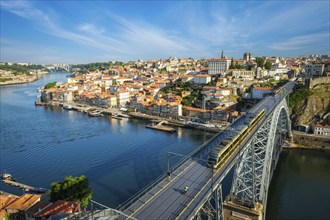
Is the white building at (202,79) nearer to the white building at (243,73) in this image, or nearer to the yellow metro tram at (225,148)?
the white building at (243,73)

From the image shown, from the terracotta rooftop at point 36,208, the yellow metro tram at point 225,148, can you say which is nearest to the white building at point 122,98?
the yellow metro tram at point 225,148

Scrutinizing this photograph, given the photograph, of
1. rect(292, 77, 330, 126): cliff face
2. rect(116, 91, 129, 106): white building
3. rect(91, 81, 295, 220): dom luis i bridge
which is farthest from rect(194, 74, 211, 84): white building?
rect(91, 81, 295, 220): dom luis i bridge

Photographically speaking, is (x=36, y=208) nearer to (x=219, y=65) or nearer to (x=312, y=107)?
(x=312, y=107)

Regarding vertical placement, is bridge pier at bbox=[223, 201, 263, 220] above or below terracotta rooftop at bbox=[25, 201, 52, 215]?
below

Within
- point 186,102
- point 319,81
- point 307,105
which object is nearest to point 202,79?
point 186,102

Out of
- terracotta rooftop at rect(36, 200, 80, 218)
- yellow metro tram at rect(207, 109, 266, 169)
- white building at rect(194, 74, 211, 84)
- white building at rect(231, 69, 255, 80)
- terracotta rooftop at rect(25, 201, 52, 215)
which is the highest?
white building at rect(231, 69, 255, 80)

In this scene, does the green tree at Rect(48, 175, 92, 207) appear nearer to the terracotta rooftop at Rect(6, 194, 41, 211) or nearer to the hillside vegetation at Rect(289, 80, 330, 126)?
the terracotta rooftop at Rect(6, 194, 41, 211)
